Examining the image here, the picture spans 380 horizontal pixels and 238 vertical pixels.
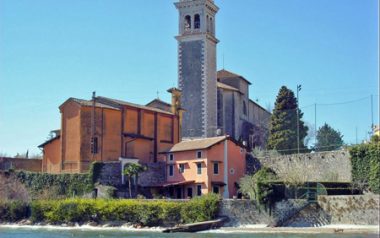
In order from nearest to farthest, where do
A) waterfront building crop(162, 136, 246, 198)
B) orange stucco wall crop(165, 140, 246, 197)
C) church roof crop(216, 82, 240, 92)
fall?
orange stucco wall crop(165, 140, 246, 197) → waterfront building crop(162, 136, 246, 198) → church roof crop(216, 82, 240, 92)

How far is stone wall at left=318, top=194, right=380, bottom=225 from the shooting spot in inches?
1698

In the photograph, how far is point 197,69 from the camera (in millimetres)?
74500

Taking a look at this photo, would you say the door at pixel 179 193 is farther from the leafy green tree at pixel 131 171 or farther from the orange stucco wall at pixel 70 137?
the orange stucco wall at pixel 70 137

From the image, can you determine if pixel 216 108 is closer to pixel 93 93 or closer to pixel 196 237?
pixel 93 93

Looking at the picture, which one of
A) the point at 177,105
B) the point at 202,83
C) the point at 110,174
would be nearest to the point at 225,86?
the point at 202,83

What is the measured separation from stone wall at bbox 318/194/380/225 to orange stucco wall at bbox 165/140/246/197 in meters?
13.6

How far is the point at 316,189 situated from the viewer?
160ft

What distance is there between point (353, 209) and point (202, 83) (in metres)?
33.5

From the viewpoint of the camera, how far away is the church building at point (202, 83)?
242 ft

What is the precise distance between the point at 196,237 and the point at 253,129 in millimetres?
45875

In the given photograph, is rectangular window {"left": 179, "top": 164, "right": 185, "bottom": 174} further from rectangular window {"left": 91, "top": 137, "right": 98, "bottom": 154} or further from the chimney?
the chimney

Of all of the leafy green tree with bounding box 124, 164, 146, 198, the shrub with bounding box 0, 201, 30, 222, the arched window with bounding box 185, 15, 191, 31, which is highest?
the arched window with bounding box 185, 15, 191, 31

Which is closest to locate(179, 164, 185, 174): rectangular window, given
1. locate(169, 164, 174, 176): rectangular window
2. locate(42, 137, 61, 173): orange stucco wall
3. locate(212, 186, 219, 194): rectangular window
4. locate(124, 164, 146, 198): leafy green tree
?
locate(169, 164, 174, 176): rectangular window

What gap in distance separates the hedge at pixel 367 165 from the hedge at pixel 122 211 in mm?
11786
